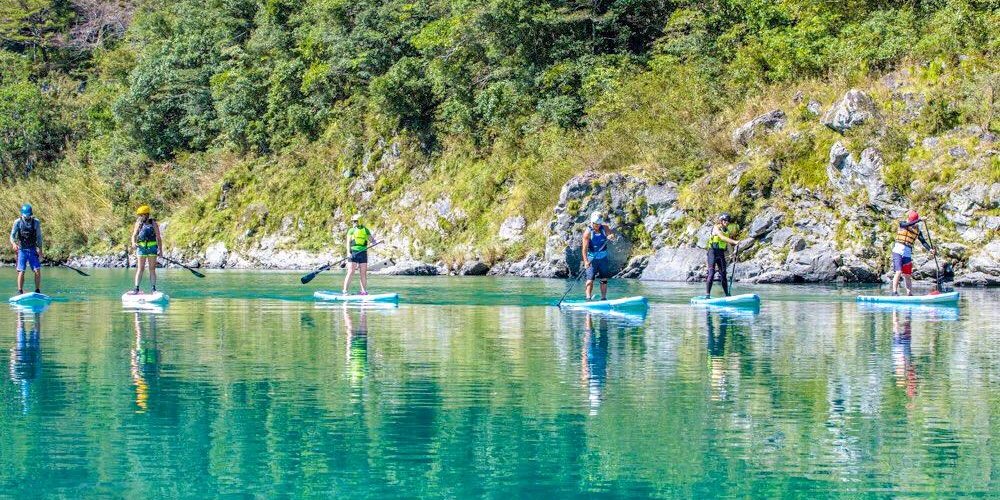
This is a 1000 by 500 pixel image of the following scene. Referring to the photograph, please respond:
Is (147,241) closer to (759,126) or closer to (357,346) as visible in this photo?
(357,346)

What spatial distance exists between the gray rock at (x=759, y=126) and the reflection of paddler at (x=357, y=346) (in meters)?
20.4

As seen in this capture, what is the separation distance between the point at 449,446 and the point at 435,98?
45568 mm

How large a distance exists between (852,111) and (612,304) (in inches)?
643

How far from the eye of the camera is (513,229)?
4478 centimetres

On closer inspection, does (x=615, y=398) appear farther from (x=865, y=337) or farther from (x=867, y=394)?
(x=865, y=337)

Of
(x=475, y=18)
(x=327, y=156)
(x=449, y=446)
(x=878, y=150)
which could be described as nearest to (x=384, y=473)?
(x=449, y=446)

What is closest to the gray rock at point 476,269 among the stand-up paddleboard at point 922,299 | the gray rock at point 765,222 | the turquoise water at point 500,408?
the gray rock at point 765,222

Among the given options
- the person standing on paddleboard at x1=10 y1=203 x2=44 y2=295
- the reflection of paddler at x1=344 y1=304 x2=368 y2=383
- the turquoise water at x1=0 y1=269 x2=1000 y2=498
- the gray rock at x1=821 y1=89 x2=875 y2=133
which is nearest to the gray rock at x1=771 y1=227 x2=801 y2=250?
the gray rock at x1=821 y1=89 x2=875 y2=133

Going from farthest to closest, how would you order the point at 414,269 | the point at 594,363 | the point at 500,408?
1. the point at 414,269
2. the point at 594,363
3. the point at 500,408

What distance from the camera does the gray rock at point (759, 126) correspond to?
1547 inches

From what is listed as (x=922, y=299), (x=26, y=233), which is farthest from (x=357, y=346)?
(x=922, y=299)

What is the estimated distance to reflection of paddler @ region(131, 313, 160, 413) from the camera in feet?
37.1

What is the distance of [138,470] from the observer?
820 cm

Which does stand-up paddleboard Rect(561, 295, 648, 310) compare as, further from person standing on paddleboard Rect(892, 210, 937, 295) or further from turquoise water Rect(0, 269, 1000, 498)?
person standing on paddleboard Rect(892, 210, 937, 295)
